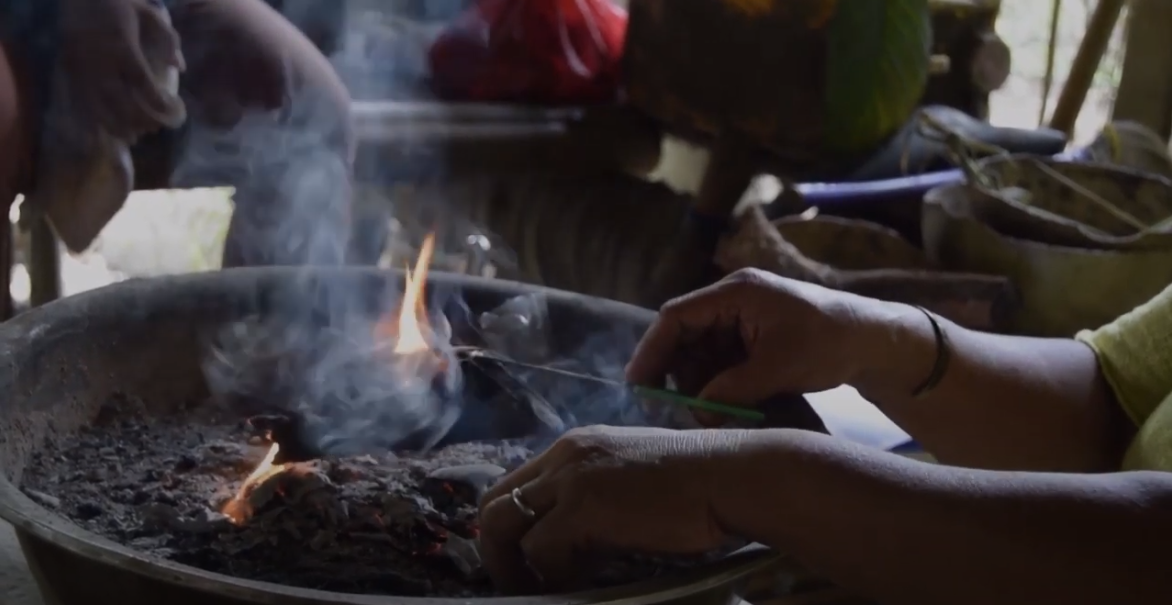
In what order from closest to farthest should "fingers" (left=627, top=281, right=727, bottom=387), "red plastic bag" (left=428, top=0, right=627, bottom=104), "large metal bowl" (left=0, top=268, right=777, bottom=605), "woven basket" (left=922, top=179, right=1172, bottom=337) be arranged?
"large metal bowl" (left=0, top=268, right=777, bottom=605) < "fingers" (left=627, top=281, right=727, bottom=387) < "woven basket" (left=922, top=179, right=1172, bottom=337) < "red plastic bag" (left=428, top=0, right=627, bottom=104)

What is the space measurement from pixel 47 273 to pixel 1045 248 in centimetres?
174

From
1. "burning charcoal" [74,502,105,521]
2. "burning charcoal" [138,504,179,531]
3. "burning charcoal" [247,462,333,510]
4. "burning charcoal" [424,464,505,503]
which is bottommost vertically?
"burning charcoal" [424,464,505,503]

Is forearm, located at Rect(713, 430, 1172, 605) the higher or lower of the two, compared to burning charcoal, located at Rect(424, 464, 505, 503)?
higher

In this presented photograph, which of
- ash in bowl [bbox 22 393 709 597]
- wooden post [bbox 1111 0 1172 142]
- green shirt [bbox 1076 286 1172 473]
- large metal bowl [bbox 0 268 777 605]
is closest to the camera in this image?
large metal bowl [bbox 0 268 777 605]

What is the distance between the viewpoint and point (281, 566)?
0.83 m

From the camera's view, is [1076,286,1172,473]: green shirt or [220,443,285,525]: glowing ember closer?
[220,443,285,525]: glowing ember

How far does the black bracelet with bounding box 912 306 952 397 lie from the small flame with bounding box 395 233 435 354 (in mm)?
500

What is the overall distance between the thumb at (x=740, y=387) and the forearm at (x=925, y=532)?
0.23 m

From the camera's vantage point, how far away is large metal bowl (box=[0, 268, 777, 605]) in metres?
0.72

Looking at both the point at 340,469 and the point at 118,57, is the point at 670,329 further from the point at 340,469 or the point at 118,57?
the point at 118,57

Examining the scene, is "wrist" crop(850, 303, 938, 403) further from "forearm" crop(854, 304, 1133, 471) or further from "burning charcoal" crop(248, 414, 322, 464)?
"burning charcoal" crop(248, 414, 322, 464)

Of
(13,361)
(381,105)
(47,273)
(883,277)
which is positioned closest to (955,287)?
(883,277)

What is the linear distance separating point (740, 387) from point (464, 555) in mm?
310

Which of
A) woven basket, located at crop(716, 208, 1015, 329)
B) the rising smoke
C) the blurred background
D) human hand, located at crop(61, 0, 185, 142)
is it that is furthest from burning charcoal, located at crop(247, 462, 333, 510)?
woven basket, located at crop(716, 208, 1015, 329)
